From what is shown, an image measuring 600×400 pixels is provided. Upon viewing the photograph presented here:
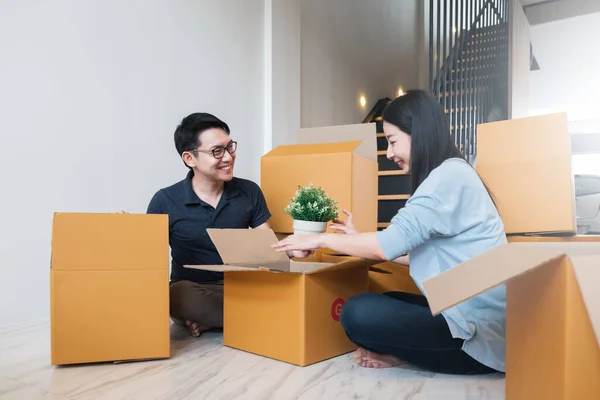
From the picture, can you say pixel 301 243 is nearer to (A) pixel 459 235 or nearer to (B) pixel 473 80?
(A) pixel 459 235

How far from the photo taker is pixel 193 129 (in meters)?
1.83

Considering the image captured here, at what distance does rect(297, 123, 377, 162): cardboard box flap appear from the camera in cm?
190

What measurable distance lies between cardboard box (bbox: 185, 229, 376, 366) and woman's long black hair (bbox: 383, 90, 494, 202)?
37 cm

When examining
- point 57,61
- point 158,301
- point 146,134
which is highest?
point 57,61

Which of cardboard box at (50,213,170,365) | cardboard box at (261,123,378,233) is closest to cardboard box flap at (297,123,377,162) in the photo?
cardboard box at (261,123,378,233)

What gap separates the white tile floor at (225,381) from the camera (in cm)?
117

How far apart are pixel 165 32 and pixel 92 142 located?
0.77 m

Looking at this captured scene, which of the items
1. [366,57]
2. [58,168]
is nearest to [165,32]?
[58,168]

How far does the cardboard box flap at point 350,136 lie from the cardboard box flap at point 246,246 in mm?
555

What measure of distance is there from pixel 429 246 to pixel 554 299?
1.97 feet

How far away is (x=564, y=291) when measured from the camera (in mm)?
604

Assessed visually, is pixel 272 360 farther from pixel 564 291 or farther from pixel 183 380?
pixel 564 291

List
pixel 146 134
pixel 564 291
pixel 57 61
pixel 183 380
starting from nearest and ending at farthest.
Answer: pixel 564 291 < pixel 183 380 < pixel 57 61 < pixel 146 134

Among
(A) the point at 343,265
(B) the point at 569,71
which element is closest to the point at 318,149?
(A) the point at 343,265
